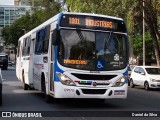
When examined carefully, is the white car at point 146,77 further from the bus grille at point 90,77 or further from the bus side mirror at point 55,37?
the bus side mirror at point 55,37

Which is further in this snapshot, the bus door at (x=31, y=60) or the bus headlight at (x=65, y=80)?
the bus door at (x=31, y=60)

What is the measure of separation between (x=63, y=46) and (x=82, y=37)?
72 cm

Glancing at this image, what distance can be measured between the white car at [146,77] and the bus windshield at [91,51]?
1094 centimetres

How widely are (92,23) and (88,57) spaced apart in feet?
3.95

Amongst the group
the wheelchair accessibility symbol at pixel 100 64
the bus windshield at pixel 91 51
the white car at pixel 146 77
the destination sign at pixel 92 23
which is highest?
the destination sign at pixel 92 23

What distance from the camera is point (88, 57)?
556 inches

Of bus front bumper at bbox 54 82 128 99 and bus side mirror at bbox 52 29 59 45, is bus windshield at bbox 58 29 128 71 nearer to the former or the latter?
bus side mirror at bbox 52 29 59 45

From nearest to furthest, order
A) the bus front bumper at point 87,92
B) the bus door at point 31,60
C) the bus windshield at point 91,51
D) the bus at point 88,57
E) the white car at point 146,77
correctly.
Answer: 1. the bus front bumper at point 87,92
2. the bus at point 88,57
3. the bus windshield at point 91,51
4. the bus door at point 31,60
5. the white car at point 146,77

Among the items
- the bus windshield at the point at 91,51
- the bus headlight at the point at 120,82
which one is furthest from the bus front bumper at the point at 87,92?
the bus windshield at the point at 91,51

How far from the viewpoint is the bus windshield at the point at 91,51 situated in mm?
14031

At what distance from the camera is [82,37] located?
561 inches

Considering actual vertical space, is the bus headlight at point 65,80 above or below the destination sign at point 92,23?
below

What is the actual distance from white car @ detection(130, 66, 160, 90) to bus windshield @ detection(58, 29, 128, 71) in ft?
35.9

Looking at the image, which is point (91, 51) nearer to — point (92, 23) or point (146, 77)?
point (92, 23)
